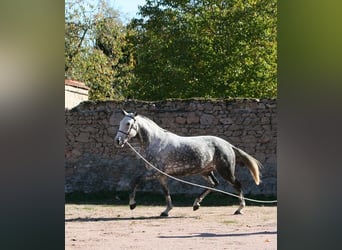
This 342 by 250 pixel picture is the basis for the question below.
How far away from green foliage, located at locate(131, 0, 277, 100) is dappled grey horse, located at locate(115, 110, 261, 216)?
5.79 metres

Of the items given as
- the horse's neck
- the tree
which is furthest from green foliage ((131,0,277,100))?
the horse's neck

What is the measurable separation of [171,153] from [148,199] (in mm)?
1892

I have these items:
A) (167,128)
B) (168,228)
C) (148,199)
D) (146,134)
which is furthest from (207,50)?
(168,228)

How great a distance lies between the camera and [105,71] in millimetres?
18469

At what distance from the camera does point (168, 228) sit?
7094mm

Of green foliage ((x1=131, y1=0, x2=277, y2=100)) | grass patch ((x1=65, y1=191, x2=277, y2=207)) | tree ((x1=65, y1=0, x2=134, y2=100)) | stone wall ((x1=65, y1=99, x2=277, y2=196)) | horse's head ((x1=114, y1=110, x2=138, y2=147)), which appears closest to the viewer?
horse's head ((x1=114, y1=110, x2=138, y2=147))

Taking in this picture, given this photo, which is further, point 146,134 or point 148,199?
point 148,199

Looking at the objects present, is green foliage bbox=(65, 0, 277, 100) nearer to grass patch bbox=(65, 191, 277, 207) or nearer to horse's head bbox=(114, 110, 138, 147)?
grass patch bbox=(65, 191, 277, 207)

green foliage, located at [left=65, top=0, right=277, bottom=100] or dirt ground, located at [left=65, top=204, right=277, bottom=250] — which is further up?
green foliage, located at [left=65, top=0, right=277, bottom=100]

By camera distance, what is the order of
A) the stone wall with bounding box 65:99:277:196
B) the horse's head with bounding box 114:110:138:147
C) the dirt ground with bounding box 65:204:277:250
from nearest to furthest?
the dirt ground with bounding box 65:204:277:250 → the horse's head with bounding box 114:110:138:147 → the stone wall with bounding box 65:99:277:196

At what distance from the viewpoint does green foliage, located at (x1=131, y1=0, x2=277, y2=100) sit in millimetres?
14234

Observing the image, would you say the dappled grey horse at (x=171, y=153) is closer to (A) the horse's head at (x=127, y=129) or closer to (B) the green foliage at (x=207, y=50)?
(A) the horse's head at (x=127, y=129)

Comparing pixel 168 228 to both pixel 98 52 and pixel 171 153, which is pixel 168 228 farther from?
pixel 98 52

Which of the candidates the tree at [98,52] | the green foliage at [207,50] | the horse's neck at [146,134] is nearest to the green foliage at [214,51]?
the green foliage at [207,50]
